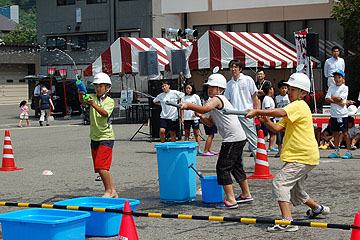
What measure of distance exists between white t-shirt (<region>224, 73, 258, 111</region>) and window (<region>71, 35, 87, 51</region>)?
3710cm

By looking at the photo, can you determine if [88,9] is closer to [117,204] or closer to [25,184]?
[25,184]

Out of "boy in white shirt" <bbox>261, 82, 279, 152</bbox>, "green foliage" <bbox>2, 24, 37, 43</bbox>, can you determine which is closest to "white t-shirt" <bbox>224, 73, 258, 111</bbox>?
"boy in white shirt" <bbox>261, 82, 279, 152</bbox>

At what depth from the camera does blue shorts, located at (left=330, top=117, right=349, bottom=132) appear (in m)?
12.9

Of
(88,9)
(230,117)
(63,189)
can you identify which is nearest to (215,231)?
(230,117)

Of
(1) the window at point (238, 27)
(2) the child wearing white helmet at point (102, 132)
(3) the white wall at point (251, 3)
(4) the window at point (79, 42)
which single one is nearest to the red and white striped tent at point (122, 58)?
(3) the white wall at point (251, 3)

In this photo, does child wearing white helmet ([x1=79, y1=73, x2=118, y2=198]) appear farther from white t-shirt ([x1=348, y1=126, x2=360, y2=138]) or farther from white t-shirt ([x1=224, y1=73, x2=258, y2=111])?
white t-shirt ([x1=348, y1=126, x2=360, y2=138])

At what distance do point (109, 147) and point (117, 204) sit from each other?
1.89 metres

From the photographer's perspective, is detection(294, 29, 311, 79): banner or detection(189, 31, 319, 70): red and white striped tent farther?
detection(189, 31, 319, 70): red and white striped tent

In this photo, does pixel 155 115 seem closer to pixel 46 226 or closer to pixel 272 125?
pixel 272 125

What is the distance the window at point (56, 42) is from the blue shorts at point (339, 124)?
37648mm

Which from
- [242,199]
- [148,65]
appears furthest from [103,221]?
[148,65]

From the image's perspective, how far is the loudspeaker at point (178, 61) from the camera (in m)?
18.7

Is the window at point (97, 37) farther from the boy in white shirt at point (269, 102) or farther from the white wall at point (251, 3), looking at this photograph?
the boy in white shirt at point (269, 102)

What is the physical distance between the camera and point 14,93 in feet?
167
